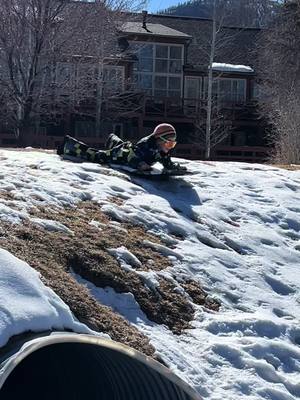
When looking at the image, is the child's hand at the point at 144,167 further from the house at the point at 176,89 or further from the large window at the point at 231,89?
the large window at the point at 231,89

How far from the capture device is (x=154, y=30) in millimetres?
43688

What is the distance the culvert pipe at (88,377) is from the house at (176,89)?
2771cm

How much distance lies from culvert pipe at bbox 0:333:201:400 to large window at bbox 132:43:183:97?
1534 inches

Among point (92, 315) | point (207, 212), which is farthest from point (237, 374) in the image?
point (207, 212)

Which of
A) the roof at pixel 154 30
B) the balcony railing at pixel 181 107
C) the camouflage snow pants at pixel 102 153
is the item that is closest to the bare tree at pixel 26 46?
the balcony railing at pixel 181 107

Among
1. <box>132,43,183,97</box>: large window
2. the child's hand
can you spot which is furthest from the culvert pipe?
<box>132,43,183,97</box>: large window

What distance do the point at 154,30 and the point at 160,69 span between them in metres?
2.12

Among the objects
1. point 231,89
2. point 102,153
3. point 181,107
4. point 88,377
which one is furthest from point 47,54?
point 231,89

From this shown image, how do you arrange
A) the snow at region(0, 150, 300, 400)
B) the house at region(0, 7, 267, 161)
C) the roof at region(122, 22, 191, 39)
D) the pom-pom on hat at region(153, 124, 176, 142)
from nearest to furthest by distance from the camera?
1. the snow at region(0, 150, 300, 400)
2. the pom-pom on hat at region(153, 124, 176, 142)
3. the house at region(0, 7, 267, 161)
4. the roof at region(122, 22, 191, 39)

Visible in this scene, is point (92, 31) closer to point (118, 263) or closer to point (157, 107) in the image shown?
point (157, 107)

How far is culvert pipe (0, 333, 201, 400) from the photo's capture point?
473 cm

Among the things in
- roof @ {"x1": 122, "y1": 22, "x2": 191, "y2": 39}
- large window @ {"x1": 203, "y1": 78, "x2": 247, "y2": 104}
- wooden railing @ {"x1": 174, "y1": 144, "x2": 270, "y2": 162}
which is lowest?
wooden railing @ {"x1": 174, "y1": 144, "x2": 270, "y2": 162}

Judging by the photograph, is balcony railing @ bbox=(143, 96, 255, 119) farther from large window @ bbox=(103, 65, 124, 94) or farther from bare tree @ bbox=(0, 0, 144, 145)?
bare tree @ bbox=(0, 0, 144, 145)

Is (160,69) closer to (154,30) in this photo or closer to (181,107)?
(154,30)
